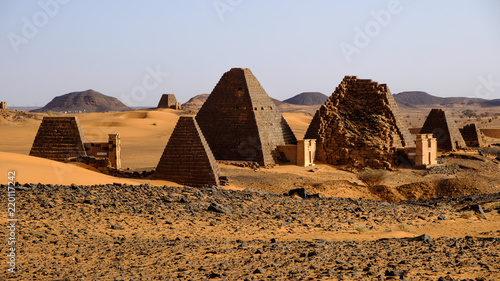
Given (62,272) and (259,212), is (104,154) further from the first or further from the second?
(62,272)

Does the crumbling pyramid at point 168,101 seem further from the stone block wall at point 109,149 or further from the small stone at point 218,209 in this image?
the small stone at point 218,209

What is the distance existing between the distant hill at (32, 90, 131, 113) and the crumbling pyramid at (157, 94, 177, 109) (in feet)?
145

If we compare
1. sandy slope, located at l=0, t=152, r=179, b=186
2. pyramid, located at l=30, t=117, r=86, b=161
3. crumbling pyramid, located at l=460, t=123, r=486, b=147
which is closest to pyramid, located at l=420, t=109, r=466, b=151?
crumbling pyramid, located at l=460, t=123, r=486, b=147

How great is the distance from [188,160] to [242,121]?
7583 millimetres

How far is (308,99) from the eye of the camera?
17250cm


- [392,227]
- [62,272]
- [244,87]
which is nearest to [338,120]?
[244,87]

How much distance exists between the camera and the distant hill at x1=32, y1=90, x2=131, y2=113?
365 ft

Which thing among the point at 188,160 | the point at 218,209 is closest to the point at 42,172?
the point at 188,160

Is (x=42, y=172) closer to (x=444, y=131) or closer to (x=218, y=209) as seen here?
(x=218, y=209)

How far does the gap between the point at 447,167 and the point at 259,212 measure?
577 inches

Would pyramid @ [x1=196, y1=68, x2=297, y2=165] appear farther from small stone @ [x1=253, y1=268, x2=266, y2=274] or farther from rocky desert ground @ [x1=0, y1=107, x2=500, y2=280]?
small stone @ [x1=253, y1=268, x2=266, y2=274]

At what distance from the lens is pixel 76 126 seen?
17422mm

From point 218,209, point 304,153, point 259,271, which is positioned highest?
point 304,153

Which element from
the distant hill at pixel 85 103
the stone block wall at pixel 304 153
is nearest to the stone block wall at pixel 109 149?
the stone block wall at pixel 304 153
